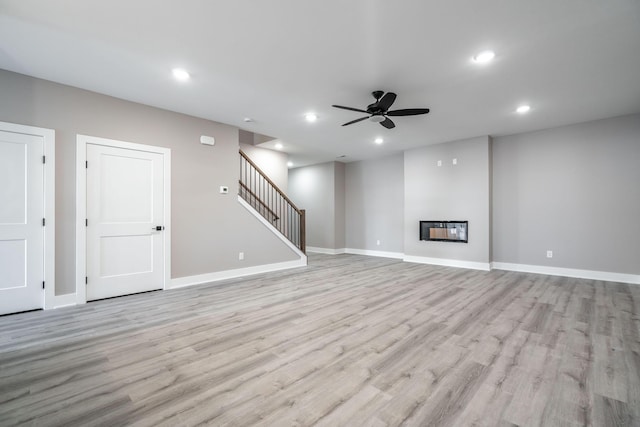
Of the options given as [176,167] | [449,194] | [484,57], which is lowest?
[449,194]

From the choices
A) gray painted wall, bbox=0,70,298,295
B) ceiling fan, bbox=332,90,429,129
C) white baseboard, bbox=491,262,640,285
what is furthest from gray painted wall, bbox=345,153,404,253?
ceiling fan, bbox=332,90,429,129

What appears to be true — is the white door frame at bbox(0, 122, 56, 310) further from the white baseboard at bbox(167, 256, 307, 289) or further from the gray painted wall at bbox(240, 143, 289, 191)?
the gray painted wall at bbox(240, 143, 289, 191)

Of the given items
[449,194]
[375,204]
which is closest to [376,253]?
[375,204]

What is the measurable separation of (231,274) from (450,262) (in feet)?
A: 15.7

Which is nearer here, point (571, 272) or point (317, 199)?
point (571, 272)

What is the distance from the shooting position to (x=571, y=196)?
5156mm

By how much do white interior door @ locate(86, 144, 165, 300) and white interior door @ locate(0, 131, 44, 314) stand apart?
47 cm

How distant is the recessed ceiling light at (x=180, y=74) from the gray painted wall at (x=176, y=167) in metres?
1.20

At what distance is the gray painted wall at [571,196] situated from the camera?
184 inches

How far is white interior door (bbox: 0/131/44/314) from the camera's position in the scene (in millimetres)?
3170

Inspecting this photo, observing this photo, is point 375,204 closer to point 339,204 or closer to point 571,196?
point 339,204

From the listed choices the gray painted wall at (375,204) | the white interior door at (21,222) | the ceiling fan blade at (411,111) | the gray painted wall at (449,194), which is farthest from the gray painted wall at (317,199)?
the white interior door at (21,222)

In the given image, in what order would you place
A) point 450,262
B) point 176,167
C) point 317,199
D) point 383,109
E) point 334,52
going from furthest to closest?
1. point 317,199
2. point 450,262
3. point 176,167
4. point 383,109
5. point 334,52

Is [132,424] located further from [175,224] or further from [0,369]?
[175,224]
